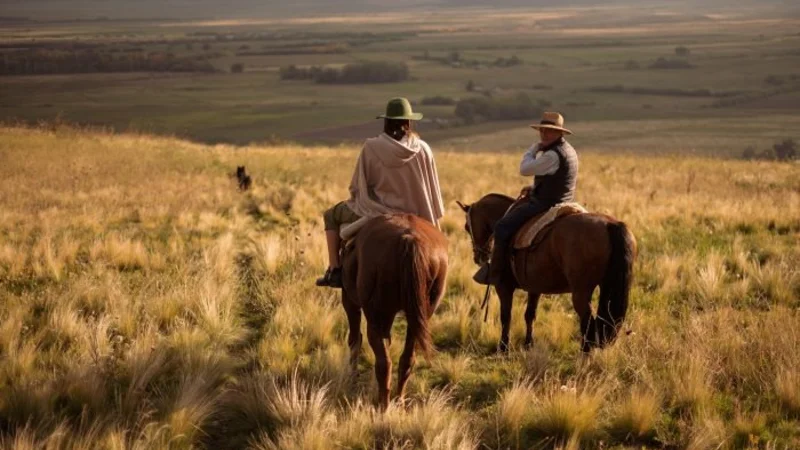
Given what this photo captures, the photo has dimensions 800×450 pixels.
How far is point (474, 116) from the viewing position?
7162 cm

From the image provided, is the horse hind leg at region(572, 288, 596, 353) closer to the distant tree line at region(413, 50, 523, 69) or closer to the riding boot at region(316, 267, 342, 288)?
the riding boot at region(316, 267, 342, 288)

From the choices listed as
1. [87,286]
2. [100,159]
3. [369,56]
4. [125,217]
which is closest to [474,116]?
[100,159]

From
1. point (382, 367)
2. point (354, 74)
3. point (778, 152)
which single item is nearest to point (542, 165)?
point (382, 367)

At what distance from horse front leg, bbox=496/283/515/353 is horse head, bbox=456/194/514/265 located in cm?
61

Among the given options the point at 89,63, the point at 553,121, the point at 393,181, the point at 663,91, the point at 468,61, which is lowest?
the point at 663,91

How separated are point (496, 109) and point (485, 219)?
6738 cm

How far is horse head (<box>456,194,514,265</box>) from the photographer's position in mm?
8945

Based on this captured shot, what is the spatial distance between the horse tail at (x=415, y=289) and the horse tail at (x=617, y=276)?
1.84 meters

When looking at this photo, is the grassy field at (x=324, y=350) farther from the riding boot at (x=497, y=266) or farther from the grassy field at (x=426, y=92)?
the grassy field at (x=426, y=92)

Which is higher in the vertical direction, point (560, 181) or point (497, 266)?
point (560, 181)

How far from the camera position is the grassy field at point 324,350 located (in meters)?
6.11

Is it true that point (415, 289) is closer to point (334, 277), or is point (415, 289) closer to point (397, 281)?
point (397, 281)

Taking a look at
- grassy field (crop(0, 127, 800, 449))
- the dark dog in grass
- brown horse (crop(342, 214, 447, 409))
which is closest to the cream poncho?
brown horse (crop(342, 214, 447, 409))

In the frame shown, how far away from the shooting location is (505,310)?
8.45 meters
